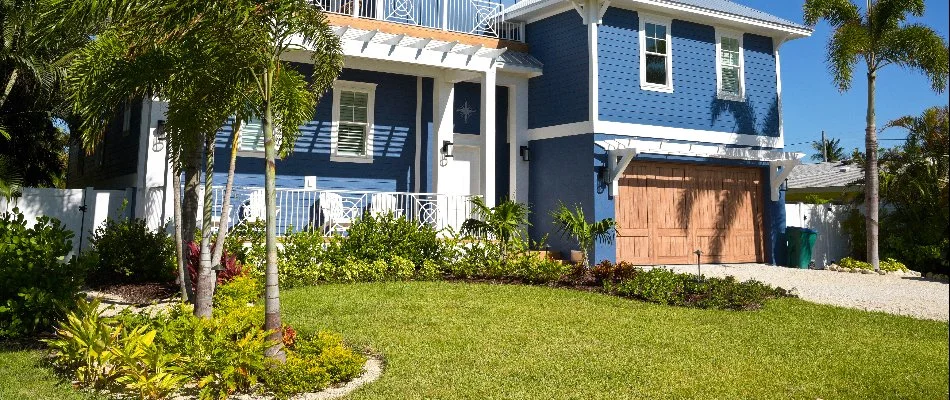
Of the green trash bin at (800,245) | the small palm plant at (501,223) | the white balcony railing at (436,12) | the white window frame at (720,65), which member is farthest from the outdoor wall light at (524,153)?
the green trash bin at (800,245)

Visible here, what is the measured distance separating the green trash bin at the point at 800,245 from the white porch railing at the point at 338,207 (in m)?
8.08

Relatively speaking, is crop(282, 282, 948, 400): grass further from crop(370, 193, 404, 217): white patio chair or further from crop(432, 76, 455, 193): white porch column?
crop(432, 76, 455, 193): white porch column

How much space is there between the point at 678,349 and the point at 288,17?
15.6 feet

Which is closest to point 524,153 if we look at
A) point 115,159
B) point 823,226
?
point 823,226

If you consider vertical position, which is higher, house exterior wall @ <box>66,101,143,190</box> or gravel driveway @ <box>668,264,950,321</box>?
house exterior wall @ <box>66,101,143,190</box>

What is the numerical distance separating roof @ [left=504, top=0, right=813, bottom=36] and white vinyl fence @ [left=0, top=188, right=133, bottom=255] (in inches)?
369

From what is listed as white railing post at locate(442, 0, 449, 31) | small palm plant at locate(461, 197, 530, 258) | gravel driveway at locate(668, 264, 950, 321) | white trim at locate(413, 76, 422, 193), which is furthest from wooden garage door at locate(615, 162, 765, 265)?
white railing post at locate(442, 0, 449, 31)

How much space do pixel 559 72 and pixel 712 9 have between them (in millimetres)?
3757

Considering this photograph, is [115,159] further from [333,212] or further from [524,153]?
[524,153]

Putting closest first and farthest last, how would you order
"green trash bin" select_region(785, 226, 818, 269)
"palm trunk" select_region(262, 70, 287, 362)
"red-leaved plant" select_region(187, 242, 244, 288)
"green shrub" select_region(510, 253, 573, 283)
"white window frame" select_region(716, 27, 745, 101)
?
"palm trunk" select_region(262, 70, 287, 362) → "red-leaved plant" select_region(187, 242, 244, 288) → "green shrub" select_region(510, 253, 573, 283) → "white window frame" select_region(716, 27, 745, 101) → "green trash bin" select_region(785, 226, 818, 269)

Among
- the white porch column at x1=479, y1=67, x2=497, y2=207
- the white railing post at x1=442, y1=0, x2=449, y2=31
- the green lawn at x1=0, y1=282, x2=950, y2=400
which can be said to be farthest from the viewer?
the white railing post at x1=442, y1=0, x2=449, y2=31

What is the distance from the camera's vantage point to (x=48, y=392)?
530cm

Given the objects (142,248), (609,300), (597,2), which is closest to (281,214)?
(142,248)

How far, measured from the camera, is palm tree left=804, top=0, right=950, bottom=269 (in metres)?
14.8
